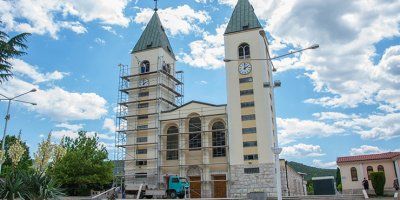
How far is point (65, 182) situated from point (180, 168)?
13927 millimetres

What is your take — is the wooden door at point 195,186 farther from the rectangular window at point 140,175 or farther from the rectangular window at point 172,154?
the rectangular window at point 140,175

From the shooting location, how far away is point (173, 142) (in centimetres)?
4581

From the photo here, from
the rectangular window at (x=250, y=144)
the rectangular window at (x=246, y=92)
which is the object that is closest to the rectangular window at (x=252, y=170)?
the rectangular window at (x=250, y=144)

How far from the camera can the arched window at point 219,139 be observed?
4288cm

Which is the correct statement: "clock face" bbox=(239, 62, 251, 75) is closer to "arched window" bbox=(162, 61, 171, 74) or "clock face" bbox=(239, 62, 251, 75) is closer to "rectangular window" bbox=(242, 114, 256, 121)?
"rectangular window" bbox=(242, 114, 256, 121)

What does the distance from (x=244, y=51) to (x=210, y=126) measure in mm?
10117

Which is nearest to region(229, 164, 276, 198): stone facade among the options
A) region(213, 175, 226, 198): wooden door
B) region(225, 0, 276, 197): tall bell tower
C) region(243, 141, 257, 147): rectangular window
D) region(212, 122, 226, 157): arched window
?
region(225, 0, 276, 197): tall bell tower

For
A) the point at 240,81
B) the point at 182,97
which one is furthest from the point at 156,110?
the point at 240,81

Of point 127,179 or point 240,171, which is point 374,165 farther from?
point 127,179

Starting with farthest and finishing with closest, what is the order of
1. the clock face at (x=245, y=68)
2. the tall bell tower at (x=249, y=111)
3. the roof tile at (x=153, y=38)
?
the roof tile at (x=153, y=38), the clock face at (x=245, y=68), the tall bell tower at (x=249, y=111)

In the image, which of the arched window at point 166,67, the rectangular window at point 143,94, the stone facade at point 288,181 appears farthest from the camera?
the arched window at point 166,67

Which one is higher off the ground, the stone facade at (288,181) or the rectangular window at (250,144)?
the rectangular window at (250,144)

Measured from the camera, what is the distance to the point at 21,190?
15.5 metres

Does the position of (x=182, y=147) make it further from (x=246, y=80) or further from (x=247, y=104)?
(x=246, y=80)
